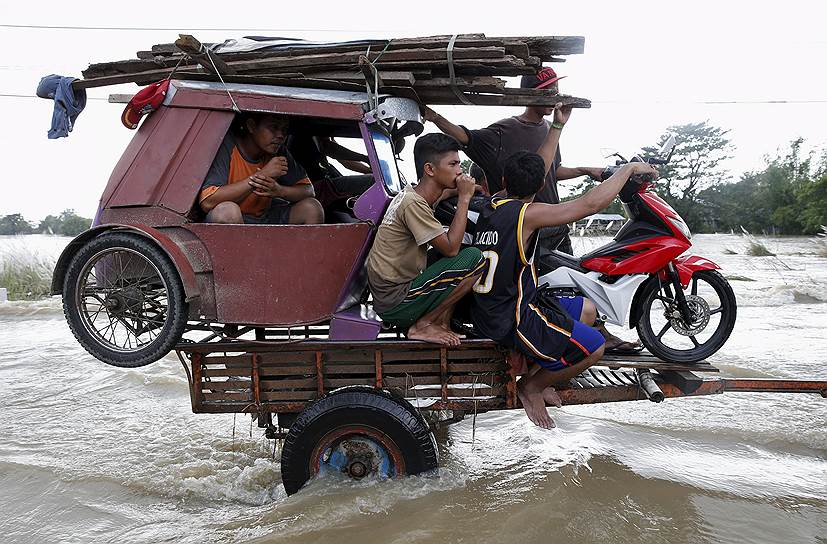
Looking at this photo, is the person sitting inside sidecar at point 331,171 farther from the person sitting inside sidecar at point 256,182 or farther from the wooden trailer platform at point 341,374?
the wooden trailer platform at point 341,374

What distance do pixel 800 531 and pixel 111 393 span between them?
21.9ft

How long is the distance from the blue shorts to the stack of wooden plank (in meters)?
1.35

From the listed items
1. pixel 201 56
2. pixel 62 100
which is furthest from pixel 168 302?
pixel 62 100

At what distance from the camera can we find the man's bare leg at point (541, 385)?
11.7 feet

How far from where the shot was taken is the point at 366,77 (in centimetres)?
359

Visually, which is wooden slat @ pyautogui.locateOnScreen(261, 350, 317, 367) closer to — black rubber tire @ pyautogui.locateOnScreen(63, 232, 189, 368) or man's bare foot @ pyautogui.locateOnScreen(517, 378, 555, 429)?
black rubber tire @ pyautogui.locateOnScreen(63, 232, 189, 368)

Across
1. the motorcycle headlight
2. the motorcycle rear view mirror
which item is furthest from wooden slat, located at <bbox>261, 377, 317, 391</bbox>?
the motorcycle rear view mirror

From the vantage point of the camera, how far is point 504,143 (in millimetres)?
4574

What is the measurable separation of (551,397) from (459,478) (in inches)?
33.0

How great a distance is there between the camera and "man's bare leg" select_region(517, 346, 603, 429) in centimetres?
357

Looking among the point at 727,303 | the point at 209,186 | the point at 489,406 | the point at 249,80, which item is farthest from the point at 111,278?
the point at 727,303

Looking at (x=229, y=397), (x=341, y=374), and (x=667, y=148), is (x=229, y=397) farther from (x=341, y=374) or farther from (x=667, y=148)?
(x=667, y=148)

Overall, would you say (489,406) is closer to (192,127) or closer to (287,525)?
(287,525)

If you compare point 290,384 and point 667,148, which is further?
point 667,148
